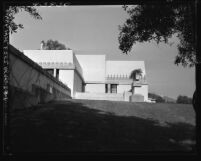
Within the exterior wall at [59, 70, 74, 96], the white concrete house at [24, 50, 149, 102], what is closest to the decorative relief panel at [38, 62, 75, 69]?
the white concrete house at [24, 50, 149, 102]

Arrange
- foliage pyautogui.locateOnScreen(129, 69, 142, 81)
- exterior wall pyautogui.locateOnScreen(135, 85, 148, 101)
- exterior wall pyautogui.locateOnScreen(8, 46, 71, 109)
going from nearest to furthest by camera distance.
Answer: exterior wall pyautogui.locateOnScreen(8, 46, 71, 109), exterior wall pyautogui.locateOnScreen(135, 85, 148, 101), foliage pyautogui.locateOnScreen(129, 69, 142, 81)

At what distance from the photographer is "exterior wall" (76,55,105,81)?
36.4 m

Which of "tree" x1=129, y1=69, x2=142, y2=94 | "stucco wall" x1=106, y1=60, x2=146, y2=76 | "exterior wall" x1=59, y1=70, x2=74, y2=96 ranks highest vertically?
"stucco wall" x1=106, y1=60, x2=146, y2=76

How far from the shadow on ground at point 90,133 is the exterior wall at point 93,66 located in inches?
885

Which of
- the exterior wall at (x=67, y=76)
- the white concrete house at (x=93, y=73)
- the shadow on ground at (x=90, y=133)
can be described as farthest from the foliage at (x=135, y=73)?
the shadow on ground at (x=90, y=133)

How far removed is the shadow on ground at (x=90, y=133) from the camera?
8453mm

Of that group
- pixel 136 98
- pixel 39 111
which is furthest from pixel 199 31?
pixel 136 98

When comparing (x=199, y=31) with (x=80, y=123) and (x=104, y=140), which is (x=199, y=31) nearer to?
(x=104, y=140)

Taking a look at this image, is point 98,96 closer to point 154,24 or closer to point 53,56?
point 53,56

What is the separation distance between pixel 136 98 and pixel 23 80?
1432 cm

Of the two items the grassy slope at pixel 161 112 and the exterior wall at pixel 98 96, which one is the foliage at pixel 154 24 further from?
the exterior wall at pixel 98 96

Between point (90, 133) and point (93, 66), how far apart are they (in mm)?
27125

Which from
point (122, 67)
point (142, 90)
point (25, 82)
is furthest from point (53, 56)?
point (25, 82)

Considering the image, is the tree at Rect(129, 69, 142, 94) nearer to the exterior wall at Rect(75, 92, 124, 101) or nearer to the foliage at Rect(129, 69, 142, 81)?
the foliage at Rect(129, 69, 142, 81)
